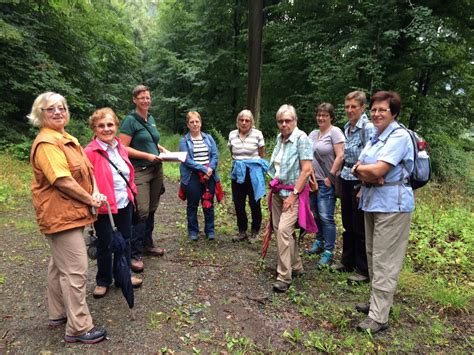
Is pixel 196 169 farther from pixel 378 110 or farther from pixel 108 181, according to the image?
pixel 378 110

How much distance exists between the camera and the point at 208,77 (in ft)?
51.9

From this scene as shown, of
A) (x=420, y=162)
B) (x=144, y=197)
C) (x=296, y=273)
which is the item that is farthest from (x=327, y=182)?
(x=144, y=197)

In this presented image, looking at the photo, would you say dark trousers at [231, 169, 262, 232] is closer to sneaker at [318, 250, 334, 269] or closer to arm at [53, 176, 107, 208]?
sneaker at [318, 250, 334, 269]

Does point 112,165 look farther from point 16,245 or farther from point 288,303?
point 16,245

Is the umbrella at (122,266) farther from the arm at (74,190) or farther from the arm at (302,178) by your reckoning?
the arm at (302,178)

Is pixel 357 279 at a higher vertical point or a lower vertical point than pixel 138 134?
lower

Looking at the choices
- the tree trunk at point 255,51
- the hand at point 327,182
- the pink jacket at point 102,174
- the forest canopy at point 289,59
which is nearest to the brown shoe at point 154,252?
the pink jacket at point 102,174

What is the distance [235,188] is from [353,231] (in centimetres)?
190

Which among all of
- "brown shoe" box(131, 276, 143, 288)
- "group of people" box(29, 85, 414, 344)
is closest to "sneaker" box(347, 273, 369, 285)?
"group of people" box(29, 85, 414, 344)

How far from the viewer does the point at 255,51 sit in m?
9.43

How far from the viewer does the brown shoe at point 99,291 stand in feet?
11.2

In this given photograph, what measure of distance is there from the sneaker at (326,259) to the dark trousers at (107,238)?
2562 millimetres

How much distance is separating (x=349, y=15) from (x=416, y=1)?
1.62m

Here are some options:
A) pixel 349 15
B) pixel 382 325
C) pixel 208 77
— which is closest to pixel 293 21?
pixel 349 15
